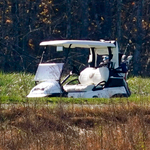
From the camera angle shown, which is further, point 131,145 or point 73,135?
point 73,135

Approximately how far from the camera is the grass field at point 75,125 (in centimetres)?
802

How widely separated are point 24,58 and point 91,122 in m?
18.8

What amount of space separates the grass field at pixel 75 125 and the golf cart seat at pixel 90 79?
6.70ft

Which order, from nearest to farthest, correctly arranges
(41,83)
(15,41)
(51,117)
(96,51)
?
(51,117) → (41,83) → (96,51) → (15,41)

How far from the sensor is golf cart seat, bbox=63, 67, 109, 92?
14.5m

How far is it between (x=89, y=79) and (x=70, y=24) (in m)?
17.1

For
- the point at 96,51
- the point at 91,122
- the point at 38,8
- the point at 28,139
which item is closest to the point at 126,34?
the point at 38,8

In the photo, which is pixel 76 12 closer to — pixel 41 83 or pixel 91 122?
pixel 41 83

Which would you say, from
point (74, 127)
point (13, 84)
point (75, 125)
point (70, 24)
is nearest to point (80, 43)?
point (13, 84)

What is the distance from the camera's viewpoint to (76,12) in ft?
108

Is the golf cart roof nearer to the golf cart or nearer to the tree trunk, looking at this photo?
the golf cart

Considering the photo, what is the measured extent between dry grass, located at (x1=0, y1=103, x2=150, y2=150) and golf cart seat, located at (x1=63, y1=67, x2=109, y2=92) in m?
3.16

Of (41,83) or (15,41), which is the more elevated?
(41,83)

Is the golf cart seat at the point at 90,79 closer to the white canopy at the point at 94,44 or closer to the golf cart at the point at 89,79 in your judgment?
the golf cart at the point at 89,79
